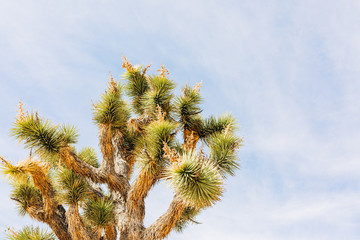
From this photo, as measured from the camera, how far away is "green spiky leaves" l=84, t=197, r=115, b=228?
21.5ft

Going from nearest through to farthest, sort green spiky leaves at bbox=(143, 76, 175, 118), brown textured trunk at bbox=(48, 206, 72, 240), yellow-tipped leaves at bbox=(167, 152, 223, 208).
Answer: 1. yellow-tipped leaves at bbox=(167, 152, 223, 208)
2. brown textured trunk at bbox=(48, 206, 72, 240)
3. green spiky leaves at bbox=(143, 76, 175, 118)

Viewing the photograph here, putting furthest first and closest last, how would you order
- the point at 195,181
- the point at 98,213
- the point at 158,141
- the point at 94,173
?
the point at 94,173, the point at 98,213, the point at 158,141, the point at 195,181

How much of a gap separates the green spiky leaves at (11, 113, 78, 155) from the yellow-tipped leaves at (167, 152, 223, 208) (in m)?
2.68

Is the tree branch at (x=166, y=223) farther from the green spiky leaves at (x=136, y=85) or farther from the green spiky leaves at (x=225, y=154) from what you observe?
the green spiky leaves at (x=136, y=85)

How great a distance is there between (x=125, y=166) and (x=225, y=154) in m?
2.94

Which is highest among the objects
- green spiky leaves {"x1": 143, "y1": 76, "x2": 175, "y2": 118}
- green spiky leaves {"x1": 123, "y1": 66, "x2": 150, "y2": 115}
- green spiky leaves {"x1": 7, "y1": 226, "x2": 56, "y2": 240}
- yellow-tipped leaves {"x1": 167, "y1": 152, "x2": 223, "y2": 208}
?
green spiky leaves {"x1": 123, "y1": 66, "x2": 150, "y2": 115}

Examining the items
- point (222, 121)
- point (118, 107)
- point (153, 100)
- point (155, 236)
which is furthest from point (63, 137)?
point (222, 121)

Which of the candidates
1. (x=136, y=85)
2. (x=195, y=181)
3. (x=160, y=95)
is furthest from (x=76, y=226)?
(x=136, y=85)

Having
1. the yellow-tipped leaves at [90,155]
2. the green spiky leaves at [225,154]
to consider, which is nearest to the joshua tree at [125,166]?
the green spiky leaves at [225,154]

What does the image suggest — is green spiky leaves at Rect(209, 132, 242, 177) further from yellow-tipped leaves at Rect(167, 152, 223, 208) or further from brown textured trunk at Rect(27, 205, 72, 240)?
brown textured trunk at Rect(27, 205, 72, 240)

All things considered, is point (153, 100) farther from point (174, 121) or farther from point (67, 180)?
point (67, 180)

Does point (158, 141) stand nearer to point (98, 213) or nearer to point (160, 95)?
point (160, 95)

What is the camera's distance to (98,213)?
6.54 metres

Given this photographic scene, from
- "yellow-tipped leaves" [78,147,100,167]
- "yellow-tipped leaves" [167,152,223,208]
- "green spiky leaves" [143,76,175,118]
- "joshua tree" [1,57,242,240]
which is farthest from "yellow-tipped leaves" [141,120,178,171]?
"yellow-tipped leaves" [78,147,100,167]
